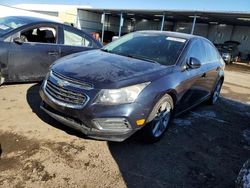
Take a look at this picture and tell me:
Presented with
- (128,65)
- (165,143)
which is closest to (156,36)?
(128,65)

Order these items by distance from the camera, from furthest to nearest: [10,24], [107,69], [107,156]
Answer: [10,24] < [107,69] < [107,156]

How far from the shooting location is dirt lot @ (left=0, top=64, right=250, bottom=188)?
303 centimetres

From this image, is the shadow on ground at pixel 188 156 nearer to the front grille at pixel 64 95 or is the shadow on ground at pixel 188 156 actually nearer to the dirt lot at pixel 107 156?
the dirt lot at pixel 107 156

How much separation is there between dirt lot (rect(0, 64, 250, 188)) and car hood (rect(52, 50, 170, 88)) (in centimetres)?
89

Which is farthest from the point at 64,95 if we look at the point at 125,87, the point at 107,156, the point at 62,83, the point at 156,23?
the point at 156,23

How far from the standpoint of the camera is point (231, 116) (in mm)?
6211

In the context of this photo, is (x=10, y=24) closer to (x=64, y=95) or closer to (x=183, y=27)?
(x=64, y=95)

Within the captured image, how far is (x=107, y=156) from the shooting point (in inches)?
139

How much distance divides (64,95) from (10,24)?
3349mm

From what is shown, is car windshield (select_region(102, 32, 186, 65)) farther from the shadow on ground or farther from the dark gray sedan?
the dark gray sedan

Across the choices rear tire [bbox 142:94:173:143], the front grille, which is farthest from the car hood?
rear tire [bbox 142:94:173:143]

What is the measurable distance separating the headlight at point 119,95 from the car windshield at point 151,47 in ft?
3.44

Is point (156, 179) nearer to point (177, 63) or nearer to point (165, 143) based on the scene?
point (165, 143)

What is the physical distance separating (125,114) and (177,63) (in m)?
1.48
